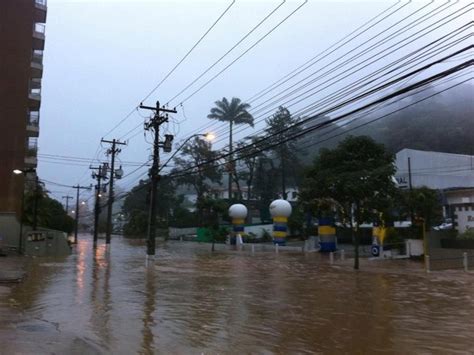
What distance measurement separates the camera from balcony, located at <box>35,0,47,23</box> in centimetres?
4769

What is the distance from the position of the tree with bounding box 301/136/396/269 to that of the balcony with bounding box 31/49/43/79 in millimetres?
31021

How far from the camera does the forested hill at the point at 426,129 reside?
273 ft

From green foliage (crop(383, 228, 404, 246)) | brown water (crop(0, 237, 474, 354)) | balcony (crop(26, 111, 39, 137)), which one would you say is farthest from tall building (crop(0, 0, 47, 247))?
green foliage (crop(383, 228, 404, 246))

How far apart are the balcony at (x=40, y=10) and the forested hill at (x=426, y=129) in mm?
39700

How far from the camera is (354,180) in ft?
83.5

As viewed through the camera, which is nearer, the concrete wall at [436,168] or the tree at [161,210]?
the concrete wall at [436,168]

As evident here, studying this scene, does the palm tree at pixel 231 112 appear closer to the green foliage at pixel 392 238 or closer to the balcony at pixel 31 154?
the balcony at pixel 31 154

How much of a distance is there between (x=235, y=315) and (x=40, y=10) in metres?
43.7

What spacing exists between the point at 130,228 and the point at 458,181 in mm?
56146

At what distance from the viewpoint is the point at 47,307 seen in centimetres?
1327

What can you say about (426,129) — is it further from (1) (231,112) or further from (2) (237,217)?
(2) (237,217)

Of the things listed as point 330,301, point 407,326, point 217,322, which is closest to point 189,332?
point 217,322

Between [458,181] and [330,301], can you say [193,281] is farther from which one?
[458,181]

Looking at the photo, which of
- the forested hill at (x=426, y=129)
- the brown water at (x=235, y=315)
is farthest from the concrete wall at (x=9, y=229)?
the forested hill at (x=426, y=129)
